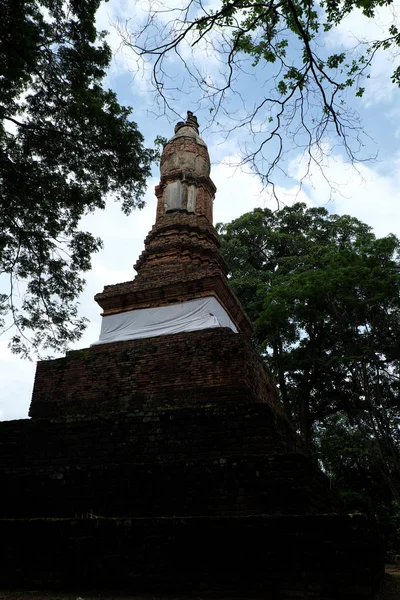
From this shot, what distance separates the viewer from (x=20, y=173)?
6.16 meters

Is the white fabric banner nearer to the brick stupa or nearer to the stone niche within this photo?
the brick stupa

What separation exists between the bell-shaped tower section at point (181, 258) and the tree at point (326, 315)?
4.42 meters

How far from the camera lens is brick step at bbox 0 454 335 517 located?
496cm

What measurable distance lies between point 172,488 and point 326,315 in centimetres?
1163

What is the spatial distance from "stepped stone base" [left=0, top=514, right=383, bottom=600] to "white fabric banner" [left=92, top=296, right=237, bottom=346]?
4344mm

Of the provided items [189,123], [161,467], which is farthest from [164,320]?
[189,123]

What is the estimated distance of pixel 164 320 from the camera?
8758 millimetres

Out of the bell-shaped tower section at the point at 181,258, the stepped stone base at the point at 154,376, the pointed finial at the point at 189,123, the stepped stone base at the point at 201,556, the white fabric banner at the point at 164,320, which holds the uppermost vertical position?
the pointed finial at the point at 189,123

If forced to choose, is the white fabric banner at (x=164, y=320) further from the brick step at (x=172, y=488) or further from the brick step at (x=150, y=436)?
the brick step at (x=172, y=488)

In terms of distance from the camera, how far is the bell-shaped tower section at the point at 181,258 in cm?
893

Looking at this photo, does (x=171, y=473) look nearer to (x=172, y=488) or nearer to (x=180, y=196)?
(x=172, y=488)

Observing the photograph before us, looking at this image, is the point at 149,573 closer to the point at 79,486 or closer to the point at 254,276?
the point at 79,486

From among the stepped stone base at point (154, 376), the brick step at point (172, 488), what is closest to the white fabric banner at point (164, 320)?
the stepped stone base at point (154, 376)

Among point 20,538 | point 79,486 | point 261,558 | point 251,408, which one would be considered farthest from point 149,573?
point 251,408
